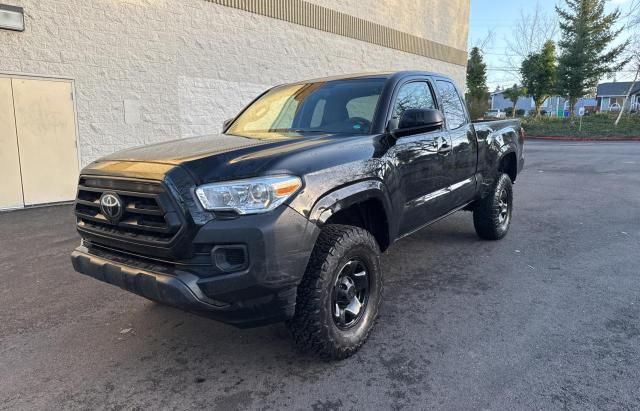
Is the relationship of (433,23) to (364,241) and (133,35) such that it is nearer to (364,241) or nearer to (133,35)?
(133,35)

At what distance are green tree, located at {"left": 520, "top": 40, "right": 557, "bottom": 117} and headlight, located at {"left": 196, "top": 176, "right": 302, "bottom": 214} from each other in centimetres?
3758

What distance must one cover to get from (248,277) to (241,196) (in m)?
0.43

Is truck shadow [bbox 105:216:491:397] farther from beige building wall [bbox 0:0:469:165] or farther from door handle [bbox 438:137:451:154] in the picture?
beige building wall [bbox 0:0:469:165]

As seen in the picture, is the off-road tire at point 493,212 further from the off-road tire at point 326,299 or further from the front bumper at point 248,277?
the front bumper at point 248,277

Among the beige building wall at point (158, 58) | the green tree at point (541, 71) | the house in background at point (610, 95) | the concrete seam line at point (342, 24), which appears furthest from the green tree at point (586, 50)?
the house in background at point (610, 95)

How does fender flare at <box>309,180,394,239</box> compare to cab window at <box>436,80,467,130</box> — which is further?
cab window at <box>436,80,467,130</box>

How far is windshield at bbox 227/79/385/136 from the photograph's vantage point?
356 cm

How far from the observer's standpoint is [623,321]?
3.37 meters

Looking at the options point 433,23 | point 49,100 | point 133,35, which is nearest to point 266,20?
point 133,35

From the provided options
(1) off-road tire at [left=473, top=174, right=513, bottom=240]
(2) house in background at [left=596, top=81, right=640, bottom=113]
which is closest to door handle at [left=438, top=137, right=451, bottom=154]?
(1) off-road tire at [left=473, top=174, right=513, bottom=240]

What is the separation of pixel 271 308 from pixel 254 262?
30cm

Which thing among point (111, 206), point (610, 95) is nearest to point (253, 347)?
point (111, 206)

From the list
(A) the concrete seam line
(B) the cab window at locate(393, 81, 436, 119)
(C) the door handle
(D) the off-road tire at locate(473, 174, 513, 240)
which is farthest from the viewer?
(A) the concrete seam line

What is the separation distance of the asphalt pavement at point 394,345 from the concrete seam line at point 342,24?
857cm
